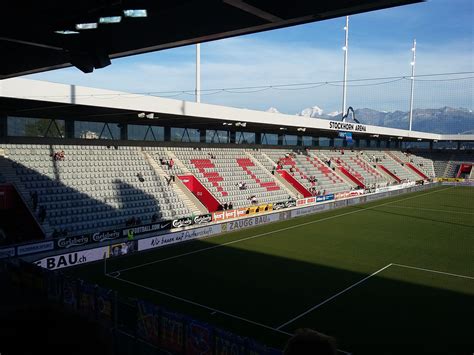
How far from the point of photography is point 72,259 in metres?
19.6

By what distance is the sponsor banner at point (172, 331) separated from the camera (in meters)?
Answer: 10.6

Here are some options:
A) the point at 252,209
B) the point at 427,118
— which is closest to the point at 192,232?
the point at 252,209

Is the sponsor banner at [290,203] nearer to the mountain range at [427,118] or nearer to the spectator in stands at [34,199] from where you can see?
the mountain range at [427,118]

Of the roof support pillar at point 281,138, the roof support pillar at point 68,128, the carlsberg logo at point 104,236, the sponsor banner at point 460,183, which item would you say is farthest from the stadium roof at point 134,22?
the sponsor banner at point 460,183

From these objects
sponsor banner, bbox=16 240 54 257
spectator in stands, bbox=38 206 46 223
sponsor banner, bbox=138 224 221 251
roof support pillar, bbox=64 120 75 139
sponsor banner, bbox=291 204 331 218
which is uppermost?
roof support pillar, bbox=64 120 75 139

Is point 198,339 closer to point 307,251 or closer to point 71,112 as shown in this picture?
point 307,251

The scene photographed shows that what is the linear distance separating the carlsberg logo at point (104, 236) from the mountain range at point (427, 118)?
29.9 m

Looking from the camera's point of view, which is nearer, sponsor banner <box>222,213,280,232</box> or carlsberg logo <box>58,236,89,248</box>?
carlsberg logo <box>58,236,89,248</box>

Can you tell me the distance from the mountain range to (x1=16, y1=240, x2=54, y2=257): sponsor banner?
110 ft

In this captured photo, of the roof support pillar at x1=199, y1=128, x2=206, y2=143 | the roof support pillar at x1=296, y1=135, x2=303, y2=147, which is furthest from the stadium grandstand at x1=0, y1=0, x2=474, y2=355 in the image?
the roof support pillar at x1=296, y1=135, x2=303, y2=147

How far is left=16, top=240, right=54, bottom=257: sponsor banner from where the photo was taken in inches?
720

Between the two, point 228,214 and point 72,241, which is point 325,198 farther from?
point 72,241

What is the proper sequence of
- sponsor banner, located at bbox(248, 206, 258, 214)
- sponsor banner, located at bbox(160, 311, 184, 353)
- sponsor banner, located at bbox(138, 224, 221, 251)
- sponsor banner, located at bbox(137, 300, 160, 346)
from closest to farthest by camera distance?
1. sponsor banner, located at bbox(160, 311, 184, 353)
2. sponsor banner, located at bbox(137, 300, 160, 346)
3. sponsor banner, located at bbox(138, 224, 221, 251)
4. sponsor banner, located at bbox(248, 206, 258, 214)

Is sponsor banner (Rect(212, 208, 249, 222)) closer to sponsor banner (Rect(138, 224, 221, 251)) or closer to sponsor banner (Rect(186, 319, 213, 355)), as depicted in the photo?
sponsor banner (Rect(138, 224, 221, 251))
